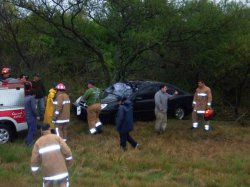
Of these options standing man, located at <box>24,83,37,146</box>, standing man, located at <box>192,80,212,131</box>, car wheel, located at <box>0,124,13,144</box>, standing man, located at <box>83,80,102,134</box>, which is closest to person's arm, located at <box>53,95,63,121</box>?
standing man, located at <box>24,83,37,146</box>

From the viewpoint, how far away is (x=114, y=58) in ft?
66.2

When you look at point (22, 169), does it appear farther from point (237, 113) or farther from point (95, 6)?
point (237, 113)

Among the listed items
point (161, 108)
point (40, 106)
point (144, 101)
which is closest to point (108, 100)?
point (144, 101)

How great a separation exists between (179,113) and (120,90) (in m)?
2.56

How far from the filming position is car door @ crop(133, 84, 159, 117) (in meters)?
17.1

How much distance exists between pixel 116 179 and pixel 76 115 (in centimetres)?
619

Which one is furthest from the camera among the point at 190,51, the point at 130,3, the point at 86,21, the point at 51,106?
the point at 190,51

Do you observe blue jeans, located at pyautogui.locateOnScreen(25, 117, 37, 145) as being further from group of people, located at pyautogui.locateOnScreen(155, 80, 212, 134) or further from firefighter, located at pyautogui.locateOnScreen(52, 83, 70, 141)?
group of people, located at pyautogui.locateOnScreen(155, 80, 212, 134)

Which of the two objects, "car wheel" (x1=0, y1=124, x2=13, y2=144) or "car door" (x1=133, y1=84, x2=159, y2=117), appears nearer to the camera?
"car wheel" (x1=0, y1=124, x2=13, y2=144)

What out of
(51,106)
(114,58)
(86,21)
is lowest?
(51,106)

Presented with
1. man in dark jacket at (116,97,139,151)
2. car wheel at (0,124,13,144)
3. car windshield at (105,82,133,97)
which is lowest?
car wheel at (0,124,13,144)

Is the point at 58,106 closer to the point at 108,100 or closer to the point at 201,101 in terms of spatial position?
the point at 108,100

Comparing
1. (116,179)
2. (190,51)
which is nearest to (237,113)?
(190,51)

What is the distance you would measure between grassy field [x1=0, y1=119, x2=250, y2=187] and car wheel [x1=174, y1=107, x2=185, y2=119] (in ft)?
5.18
